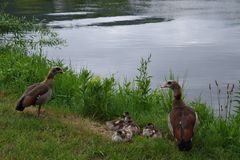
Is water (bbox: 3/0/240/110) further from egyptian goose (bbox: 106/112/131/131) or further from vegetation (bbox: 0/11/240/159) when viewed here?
egyptian goose (bbox: 106/112/131/131)

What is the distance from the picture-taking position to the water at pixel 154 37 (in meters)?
19.9

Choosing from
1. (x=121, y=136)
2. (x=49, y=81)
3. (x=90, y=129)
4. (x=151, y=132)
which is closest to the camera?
(x=121, y=136)

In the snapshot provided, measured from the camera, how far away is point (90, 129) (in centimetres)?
967

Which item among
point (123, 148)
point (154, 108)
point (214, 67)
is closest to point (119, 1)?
point (214, 67)

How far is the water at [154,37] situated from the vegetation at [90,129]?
4739 mm

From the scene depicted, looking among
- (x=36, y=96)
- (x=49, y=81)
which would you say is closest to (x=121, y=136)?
(x=36, y=96)

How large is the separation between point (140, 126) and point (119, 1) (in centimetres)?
3817

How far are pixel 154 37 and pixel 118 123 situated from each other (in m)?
18.5

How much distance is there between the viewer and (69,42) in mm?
25953

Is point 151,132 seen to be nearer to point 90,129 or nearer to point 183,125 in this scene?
point 183,125

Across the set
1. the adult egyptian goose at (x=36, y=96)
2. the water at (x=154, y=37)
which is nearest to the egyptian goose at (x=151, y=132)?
the adult egyptian goose at (x=36, y=96)

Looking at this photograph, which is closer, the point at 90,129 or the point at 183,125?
the point at 183,125

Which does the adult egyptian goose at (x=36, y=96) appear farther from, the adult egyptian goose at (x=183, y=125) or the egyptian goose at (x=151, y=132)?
the adult egyptian goose at (x=183, y=125)

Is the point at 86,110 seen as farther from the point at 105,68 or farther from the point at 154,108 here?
the point at 105,68
